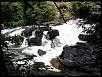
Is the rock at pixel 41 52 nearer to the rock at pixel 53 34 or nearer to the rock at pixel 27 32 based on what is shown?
the rock at pixel 53 34

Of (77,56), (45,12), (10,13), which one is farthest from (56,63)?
(45,12)

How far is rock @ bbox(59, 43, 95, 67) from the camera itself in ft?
30.5

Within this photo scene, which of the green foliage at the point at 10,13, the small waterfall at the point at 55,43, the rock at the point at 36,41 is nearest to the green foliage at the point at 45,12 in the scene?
the green foliage at the point at 10,13

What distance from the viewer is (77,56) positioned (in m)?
9.62

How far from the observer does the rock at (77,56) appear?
9.30m

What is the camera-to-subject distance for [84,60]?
9.34m

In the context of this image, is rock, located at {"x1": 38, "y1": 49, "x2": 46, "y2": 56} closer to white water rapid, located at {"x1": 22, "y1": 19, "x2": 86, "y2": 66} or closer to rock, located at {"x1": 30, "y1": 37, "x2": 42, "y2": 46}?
white water rapid, located at {"x1": 22, "y1": 19, "x2": 86, "y2": 66}

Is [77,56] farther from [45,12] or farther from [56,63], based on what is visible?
[45,12]

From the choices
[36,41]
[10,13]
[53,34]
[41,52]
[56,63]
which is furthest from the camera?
[53,34]

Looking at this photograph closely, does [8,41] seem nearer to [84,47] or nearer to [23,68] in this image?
[23,68]

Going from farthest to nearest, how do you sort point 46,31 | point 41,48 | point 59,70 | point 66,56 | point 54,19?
1. point 54,19
2. point 46,31
3. point 41,48
4. point 66,56
5. point 59,70

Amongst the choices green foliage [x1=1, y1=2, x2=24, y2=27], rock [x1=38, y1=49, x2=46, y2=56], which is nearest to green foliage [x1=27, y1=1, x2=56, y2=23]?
green foliage [x1=1, y1=2, x2=24, y2=27]

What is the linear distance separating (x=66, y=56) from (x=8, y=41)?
683 centimetres

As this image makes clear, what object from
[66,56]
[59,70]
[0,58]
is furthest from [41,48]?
[0,58]
